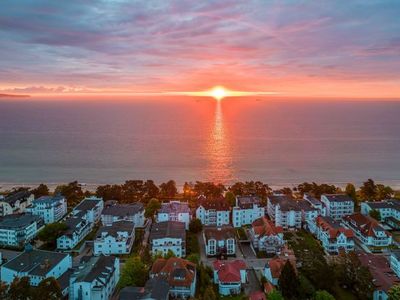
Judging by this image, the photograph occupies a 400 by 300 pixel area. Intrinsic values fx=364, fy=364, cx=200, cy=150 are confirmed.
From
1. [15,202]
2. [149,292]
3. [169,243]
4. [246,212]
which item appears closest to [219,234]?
[169,243]

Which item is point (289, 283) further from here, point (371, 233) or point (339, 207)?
point (339, 207)

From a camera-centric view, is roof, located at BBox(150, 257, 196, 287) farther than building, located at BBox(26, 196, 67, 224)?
No

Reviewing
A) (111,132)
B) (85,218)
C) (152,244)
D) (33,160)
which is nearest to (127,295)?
(152,244)

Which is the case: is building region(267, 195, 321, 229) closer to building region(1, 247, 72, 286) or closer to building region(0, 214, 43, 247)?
building region(1, 247, 72, 286)

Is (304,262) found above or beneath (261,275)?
above

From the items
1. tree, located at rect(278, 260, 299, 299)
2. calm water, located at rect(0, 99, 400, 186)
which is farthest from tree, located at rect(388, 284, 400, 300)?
calm water, located at rect(0, 99, 400, 186)

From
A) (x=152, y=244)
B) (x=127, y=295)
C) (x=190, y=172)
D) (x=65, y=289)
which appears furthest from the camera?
(x=190, y=172)

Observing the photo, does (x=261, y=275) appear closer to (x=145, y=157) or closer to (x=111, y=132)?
(x=145, y=157)

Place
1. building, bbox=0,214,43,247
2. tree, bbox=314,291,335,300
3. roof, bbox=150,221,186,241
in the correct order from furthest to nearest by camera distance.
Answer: building, bbox=0,214,43,247
roof, bbox=150,221,186,241
tree, bbox=314,291,335,300
